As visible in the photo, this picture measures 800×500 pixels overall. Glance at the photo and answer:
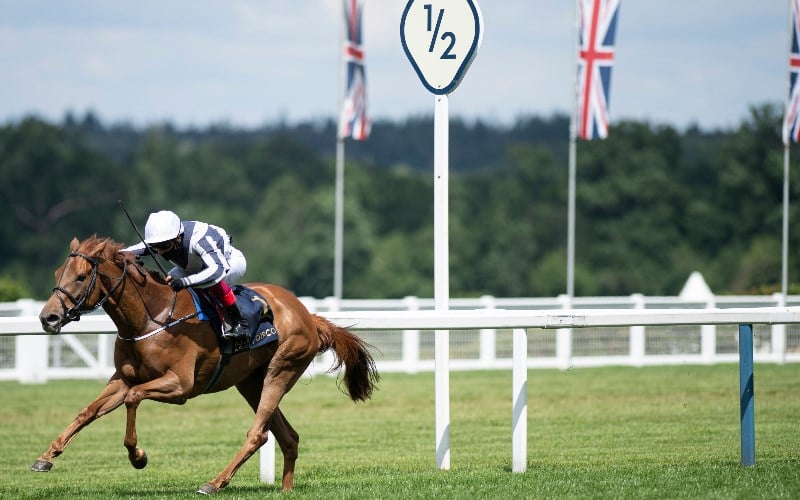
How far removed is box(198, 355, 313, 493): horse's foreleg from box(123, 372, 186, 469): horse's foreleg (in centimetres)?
43

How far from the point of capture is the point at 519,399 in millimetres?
7488

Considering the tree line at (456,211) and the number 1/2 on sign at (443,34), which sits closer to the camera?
the number 1/2 on sign at (443,34)

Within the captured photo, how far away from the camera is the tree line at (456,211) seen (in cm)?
6681

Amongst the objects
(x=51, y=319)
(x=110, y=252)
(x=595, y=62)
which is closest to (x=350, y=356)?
(x=110, y=252)

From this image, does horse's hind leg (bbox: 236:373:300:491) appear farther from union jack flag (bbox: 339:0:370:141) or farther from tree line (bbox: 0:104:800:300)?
tree line (bbox: 0:104:800:300)

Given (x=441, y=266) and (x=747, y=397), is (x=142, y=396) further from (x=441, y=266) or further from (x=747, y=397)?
(x=747, y=397)

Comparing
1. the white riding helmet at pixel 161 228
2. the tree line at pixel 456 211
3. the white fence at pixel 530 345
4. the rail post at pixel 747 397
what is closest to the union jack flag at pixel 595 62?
the white fence at pixel 530 345

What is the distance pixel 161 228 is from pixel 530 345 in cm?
1410

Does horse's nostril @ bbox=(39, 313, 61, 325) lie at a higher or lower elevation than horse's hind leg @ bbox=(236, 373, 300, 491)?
higher

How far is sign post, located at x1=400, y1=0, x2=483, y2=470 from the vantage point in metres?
7.67

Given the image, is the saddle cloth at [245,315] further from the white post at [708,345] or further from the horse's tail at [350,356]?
the white post at [708,345]

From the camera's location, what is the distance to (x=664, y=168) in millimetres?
73688

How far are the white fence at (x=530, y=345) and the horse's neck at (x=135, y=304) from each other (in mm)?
11347

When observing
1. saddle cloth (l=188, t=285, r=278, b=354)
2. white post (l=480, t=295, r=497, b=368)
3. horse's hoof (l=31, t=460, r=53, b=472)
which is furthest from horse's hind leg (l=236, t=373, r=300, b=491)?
white post (l=480, t=295, r=497, b=368)
